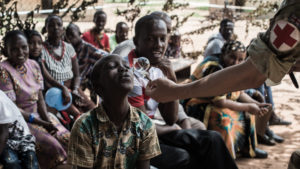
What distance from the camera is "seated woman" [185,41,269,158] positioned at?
4078 millimetres

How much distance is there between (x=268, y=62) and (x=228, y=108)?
104 inches

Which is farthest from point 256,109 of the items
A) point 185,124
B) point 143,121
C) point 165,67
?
point 143,121

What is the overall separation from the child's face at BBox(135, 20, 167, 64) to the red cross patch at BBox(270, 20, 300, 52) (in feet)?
4.11

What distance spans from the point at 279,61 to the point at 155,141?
0.98m

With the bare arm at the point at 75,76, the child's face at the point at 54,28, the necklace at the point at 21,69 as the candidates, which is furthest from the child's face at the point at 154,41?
the bare arm at the point at 75,76

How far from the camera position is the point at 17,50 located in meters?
3.39

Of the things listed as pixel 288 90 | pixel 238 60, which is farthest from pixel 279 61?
pixel 288 90

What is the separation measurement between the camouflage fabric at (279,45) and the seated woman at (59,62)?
307 cm

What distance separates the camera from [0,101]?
2.58 m

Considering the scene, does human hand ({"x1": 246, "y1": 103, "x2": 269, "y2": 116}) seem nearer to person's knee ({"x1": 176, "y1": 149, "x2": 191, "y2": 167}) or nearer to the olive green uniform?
person's knee ({"x1": 176, "y1": 149, "x2": 191, "y2": 167})

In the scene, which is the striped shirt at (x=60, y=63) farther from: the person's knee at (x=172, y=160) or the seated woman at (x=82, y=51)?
the person's knee at (x=172, y=160)

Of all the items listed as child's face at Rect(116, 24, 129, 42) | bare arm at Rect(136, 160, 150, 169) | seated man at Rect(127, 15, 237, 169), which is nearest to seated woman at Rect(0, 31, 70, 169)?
seated man at Rect(127, 15, 237, 169)

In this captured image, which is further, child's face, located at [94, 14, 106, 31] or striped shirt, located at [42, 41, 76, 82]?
child's face, located at [94, 14, 106, 31]

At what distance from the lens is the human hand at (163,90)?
2.04 metres
